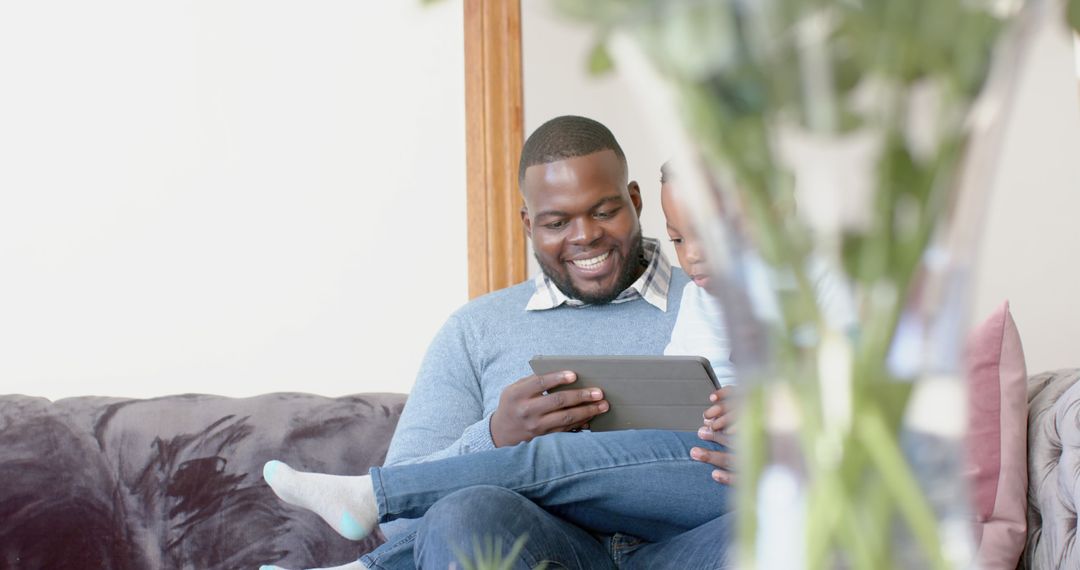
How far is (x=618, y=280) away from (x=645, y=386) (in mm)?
568

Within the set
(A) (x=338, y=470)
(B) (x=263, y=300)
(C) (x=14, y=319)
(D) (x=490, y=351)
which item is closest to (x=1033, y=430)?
(D) (x=490, y=351)

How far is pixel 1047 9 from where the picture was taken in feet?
1.26

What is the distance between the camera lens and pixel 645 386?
5.71 ft

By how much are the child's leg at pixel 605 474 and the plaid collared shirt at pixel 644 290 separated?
0.63m

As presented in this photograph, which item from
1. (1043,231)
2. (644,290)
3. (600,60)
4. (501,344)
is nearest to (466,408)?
(501,344)

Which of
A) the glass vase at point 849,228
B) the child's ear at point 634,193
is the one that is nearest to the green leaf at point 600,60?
the glass vase at point 849,228

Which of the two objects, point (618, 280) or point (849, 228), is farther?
point (618, 280)

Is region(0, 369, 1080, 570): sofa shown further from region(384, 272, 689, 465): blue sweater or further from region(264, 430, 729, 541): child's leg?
region(264, 430, 729, 541): child's leg

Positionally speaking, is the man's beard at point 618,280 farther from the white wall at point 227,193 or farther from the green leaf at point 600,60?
the green leaf at point 600,60

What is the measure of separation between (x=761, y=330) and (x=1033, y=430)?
156 cm

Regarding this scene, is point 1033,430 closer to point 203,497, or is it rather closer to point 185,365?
point 203,497

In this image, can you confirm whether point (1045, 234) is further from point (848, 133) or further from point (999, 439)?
point (848, 133)

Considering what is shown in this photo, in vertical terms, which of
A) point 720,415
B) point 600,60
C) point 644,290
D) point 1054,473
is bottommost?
point 1054,473

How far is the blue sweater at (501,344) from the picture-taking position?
87.0 inches
